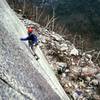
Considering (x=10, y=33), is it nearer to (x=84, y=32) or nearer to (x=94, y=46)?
(x=94, y=46)

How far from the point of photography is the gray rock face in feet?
18.5

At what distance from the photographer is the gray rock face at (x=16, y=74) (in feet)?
18.5

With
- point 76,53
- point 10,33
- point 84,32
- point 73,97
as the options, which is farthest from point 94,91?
point 84,32

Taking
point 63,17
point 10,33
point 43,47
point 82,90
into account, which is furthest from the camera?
point 63,17

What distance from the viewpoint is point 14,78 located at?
584cm

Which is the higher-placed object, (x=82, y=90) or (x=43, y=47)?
(x=43, y=47)

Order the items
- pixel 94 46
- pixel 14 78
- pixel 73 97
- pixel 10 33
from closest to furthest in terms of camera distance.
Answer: pixel 14 78 < pixel 10 33 < pixel 73 97 < pixel 94 46

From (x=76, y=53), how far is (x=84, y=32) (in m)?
9.01

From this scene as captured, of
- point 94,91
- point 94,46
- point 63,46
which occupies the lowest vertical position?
point 94,46

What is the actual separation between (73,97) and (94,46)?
10011 millimetres

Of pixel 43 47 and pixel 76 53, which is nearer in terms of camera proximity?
pixel 43 47

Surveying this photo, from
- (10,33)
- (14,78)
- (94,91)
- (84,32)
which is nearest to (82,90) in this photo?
(94,91)

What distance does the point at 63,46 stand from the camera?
12945 mm

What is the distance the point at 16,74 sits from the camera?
5988mm
